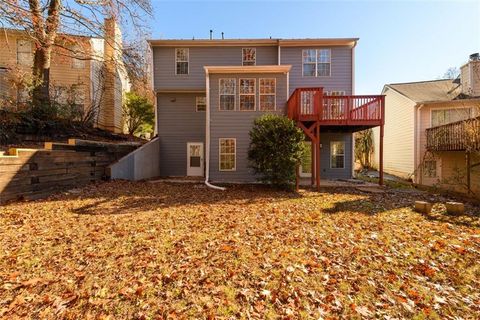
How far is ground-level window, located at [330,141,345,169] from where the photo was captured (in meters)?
13.0

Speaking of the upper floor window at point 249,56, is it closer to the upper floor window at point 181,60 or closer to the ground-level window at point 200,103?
the ground-level window at point 200,103

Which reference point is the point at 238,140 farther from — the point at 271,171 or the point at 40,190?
the point at 40,190

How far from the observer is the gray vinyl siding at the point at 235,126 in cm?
1083

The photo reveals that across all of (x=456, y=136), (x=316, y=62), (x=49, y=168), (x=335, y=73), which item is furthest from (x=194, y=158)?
(x=456, y=136)

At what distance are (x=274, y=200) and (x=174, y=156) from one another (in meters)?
7.91

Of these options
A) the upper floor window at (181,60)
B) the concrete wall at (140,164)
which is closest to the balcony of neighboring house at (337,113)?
the upper floor window at (181,60)

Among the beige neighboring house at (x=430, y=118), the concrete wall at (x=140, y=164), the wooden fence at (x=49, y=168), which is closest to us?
the wooden fence at (x=49, y=168)

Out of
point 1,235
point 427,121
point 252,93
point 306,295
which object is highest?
point 252,93

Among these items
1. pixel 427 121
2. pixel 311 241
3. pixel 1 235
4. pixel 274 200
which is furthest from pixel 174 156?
pixel 427 121

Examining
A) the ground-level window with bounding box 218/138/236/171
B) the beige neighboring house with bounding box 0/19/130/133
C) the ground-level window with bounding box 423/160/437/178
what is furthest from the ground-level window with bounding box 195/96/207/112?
the ground-level window with bounding box 423/160/437/178

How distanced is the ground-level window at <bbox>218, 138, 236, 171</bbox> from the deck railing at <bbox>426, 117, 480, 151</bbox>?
9.51 metres

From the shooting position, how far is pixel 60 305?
241 cm

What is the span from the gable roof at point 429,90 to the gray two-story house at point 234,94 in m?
4.98

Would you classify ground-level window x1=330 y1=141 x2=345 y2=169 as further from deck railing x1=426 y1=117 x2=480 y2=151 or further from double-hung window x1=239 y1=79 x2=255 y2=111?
double-hung window x1=239 y1=79 x2=255 y2=111
